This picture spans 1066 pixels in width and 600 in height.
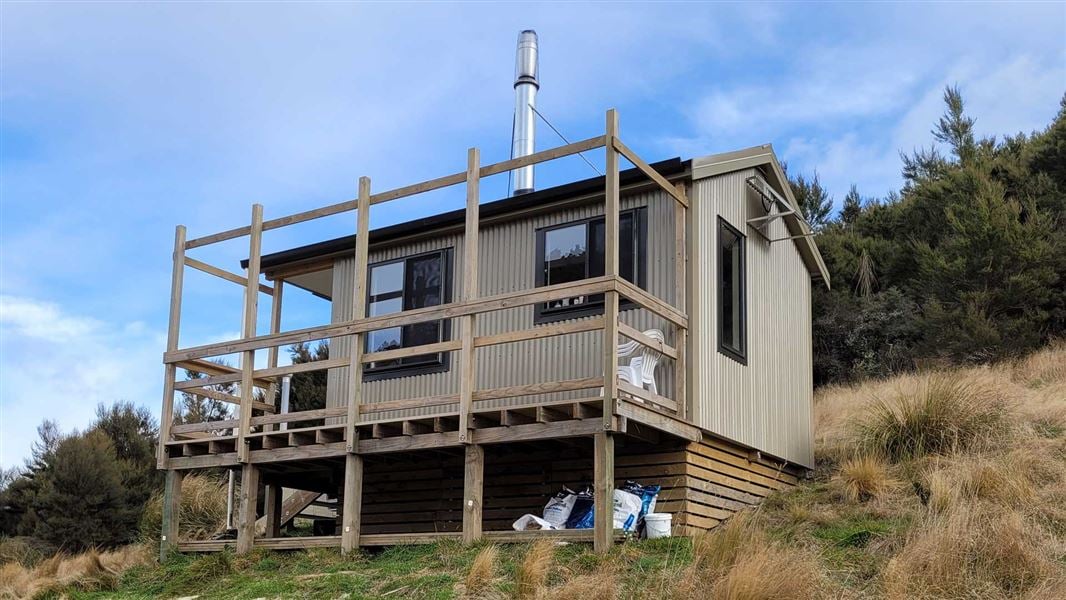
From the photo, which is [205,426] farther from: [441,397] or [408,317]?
[441,397]

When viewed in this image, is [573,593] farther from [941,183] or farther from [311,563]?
[941,183]

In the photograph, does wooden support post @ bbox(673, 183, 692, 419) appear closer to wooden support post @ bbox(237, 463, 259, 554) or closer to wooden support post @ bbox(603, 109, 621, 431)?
wooden support post @ bbox(603, 109, 621, 431)

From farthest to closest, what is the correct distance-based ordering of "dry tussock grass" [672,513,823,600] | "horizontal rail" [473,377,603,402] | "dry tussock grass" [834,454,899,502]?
"dry tussock grass" [834,454,899,502] → "horizontal rail" [473,377,603,402] → "dry tussock grass" [672,513,823,600]

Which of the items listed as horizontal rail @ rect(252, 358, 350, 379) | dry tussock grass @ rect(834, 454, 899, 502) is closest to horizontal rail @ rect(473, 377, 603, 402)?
horizontal rail @ rect(252, 358, 350, 379)

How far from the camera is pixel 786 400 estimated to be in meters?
14.6

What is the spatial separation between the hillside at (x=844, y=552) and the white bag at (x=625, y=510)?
0.59 m

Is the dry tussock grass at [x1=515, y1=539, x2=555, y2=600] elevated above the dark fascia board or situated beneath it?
situated beneath

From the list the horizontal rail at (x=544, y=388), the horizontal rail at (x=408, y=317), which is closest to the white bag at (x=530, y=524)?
the horizontal rail at (x=544, y=388)

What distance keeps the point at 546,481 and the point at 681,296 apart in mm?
2623

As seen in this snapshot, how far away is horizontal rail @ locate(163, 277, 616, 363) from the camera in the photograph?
11.2m

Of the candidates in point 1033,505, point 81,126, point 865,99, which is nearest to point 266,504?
point 81,126

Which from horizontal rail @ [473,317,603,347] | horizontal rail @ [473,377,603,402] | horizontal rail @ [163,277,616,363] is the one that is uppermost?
horizontal rail @ [163,277,616,363]

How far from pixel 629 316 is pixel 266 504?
5.98m

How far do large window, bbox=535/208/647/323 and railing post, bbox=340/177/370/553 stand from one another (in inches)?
80.7
